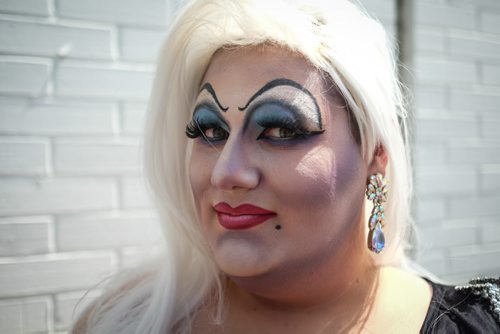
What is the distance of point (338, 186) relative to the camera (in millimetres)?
1025

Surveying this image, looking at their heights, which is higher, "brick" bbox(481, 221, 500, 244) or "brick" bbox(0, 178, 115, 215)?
"brick" bbox(0, 178, 115, 215)

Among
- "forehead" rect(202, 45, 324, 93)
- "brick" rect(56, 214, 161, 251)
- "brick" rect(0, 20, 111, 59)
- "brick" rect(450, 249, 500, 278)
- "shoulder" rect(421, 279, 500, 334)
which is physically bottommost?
"brick" rect(450, 249, 500, 278)

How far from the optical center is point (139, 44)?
1779mm

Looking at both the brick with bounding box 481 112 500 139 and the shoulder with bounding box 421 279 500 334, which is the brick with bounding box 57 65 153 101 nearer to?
the shoulder with bounding box 421 279 500 334

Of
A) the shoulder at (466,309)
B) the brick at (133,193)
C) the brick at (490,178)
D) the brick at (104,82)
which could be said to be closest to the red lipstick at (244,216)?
the shoulder at (466,309)

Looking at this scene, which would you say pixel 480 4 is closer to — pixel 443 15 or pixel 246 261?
pixel 443 15

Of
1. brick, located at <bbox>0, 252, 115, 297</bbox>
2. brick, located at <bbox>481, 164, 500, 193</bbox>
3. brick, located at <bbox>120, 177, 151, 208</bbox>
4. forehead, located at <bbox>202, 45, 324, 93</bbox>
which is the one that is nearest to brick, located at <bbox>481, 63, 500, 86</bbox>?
brick, located at <bbox>481, 164, 500, 193</bbox>

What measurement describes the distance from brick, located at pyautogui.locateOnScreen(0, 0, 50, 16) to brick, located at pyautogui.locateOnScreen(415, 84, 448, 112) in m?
1.77

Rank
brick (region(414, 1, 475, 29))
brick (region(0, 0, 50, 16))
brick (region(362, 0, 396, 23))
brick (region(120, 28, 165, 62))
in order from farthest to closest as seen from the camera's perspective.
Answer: brick (region(414, 1, 475, 29)), brick (region(362, 0, 396, 23)), brick (region(120, 28, 165, 62)), brick (region(0, 0, 50, 16))

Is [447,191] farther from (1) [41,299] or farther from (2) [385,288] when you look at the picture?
(1) [41,299]

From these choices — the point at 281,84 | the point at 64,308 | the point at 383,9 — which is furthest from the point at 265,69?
the point at 383,9

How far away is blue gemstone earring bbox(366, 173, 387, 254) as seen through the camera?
111 centimetres

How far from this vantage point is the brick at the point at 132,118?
5.80 feet

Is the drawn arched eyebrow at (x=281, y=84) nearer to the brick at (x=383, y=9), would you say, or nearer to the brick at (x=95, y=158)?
the brick at (x=95, y=158)
